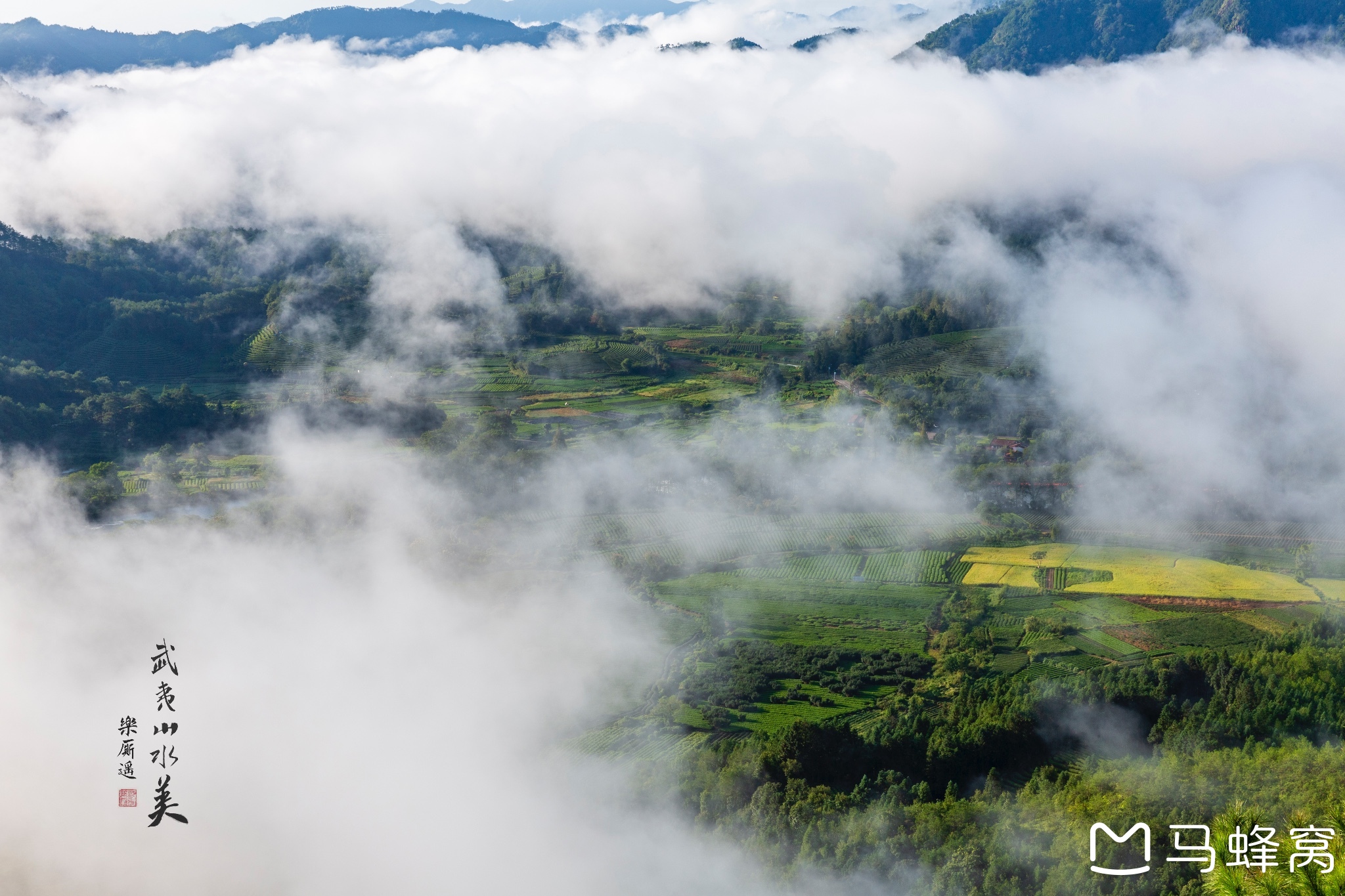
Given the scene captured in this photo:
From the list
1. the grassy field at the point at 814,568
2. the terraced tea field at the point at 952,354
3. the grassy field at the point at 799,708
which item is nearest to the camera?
the grassy field at the point at 799,708

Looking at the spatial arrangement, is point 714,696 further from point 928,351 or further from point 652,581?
point 928,351

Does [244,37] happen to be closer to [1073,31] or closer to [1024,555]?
[1073,31]

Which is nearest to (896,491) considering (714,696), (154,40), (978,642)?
(978,642)

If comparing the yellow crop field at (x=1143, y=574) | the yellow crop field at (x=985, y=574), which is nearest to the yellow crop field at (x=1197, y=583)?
the yellow crop field at (x=1143, y=574)

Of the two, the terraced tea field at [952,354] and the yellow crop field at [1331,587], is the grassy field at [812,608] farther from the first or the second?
the terraced tea field at [952,354]
